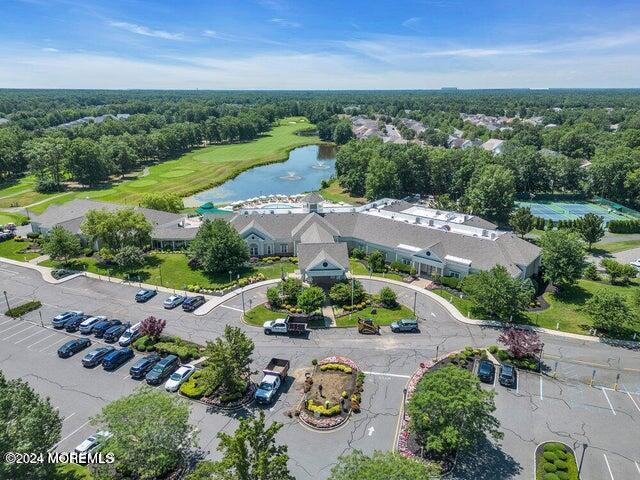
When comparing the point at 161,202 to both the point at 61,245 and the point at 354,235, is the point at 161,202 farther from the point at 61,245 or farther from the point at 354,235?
the point at 354,235

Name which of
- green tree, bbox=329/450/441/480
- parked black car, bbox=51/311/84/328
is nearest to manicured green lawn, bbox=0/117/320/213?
parked black car, bbox=51/311/84/328

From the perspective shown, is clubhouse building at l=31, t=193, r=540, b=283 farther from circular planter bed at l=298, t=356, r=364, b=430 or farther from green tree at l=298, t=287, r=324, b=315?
circular planter bed at l=298, t=356, r=364, b=430

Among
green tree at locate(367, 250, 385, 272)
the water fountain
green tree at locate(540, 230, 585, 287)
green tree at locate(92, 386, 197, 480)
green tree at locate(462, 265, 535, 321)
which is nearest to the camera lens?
green tree at locate(92, 386, 197, 480)

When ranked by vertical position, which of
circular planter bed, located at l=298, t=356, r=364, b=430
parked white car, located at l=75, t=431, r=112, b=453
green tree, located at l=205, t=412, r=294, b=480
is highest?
green tree, located at l=205, t=412, r=294, b=480

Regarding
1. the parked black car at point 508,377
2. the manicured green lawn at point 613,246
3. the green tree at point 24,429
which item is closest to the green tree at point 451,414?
the parked black car at point 508,377

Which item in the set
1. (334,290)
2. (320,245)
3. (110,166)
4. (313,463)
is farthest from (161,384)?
(110,166)

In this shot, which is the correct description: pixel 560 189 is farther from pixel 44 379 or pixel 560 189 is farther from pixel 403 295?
pixel 44 379

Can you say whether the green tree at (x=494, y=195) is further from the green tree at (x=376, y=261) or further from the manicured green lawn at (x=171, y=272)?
the manicured green lawn at (x=171, y=272)
